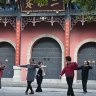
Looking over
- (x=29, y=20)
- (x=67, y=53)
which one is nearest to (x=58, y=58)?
(x=67, y=53)

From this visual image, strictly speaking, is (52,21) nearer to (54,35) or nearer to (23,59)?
(54,35)

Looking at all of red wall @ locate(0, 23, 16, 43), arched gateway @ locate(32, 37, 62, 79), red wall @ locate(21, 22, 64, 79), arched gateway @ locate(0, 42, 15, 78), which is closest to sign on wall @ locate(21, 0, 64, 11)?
red wall @ locate(21, 22, 64, 79)

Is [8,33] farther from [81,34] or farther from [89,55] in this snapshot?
[89,55]

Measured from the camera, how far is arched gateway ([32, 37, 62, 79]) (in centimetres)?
3141

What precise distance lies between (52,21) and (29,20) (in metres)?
1.81

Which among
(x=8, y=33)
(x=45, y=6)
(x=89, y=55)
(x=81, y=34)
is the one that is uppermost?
(x=45, y=6)

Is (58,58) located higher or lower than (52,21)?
lower

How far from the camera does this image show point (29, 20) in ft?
102

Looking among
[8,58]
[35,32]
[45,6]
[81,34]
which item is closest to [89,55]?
[81,34]

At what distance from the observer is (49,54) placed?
3156 cm

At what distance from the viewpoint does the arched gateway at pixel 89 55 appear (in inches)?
1219

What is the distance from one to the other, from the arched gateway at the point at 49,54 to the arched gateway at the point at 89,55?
4.94 ft

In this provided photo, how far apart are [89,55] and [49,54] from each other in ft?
9.69

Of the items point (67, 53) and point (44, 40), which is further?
point (44, 40)
